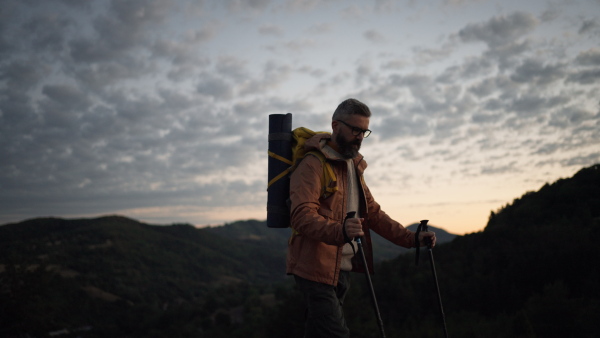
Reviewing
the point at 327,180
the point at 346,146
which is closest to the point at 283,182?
the point at 327,180

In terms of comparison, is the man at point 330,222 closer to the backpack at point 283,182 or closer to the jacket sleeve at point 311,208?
the jacket sleeve at point 311,208

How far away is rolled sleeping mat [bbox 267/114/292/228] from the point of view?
3.53 metres

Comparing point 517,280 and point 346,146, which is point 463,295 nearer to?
point 517,280

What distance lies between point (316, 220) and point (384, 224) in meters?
1.08

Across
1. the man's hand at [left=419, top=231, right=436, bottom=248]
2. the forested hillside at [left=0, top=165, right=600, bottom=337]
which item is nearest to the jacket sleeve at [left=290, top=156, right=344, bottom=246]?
the man's hand at [left=419, top=231, right=436, bottom=248]

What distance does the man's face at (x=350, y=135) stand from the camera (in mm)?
3312

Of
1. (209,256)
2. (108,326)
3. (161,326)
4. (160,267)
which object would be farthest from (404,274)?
(209,256)

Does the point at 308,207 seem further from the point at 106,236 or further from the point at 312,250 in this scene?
the point at 106,236

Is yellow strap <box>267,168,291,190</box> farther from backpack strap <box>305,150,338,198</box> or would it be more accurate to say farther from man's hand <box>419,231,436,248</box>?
man's hand <box>419,231,436,248</box>

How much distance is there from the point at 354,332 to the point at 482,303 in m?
9.59

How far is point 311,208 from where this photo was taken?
3057 millimetres

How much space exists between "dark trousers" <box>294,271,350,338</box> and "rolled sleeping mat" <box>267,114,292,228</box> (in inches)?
22.7

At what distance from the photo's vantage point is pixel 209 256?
15988cm

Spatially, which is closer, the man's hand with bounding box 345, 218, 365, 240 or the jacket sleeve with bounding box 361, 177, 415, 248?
the man's hand with bounding box 345, 218, 365, 240
